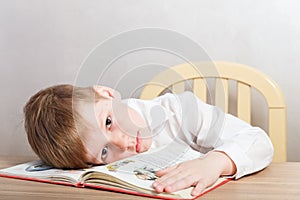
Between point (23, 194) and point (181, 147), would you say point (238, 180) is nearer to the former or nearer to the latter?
point (181, 147)

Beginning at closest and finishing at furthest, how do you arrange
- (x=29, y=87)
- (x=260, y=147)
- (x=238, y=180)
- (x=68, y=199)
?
1. (x=68, y=199)
2. (x=238, y=180)
3. (x=260, y=147)
4. (x=29, y=87)

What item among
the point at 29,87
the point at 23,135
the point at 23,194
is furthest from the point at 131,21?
the point at 23,194

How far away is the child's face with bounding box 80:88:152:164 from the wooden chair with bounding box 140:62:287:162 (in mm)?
296

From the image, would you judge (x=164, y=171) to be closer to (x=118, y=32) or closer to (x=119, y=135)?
(x=119, y=135)

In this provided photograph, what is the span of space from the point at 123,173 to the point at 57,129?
0.20 metres

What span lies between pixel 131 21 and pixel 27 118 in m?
0.59

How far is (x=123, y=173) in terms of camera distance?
0.92 m

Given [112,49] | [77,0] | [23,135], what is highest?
[77,0]

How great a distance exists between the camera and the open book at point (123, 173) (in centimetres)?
86

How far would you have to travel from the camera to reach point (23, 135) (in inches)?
66.1

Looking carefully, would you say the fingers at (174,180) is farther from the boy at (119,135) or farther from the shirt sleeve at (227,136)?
the shirt sleeve at (227,136)

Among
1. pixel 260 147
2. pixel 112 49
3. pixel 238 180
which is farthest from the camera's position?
pixel 112 49

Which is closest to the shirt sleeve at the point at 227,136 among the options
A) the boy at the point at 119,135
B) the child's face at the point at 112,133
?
the boy at the point at 119,135

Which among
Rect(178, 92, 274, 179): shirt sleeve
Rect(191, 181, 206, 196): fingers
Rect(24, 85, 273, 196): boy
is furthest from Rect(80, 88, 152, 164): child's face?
Rect(191, 181, 206, 196): fingers
